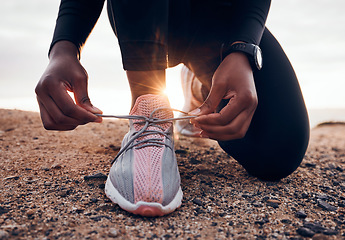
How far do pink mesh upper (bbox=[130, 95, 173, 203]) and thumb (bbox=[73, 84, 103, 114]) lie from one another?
0.30 metres

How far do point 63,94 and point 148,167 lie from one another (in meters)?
0.55

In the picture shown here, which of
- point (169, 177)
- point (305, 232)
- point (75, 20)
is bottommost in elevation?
point (305, 232)

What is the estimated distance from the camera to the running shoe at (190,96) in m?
2.78

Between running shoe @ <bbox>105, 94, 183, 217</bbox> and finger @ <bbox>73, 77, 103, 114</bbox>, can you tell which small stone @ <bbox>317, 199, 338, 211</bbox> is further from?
finger @ <bbox>73, 77, 103, 114</bbox>

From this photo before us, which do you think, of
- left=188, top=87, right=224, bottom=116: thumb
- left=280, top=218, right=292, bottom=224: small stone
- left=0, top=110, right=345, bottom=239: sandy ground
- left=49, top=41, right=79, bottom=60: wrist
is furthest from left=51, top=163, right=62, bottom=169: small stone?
left=280, top=218, right=292, bottom=224: small stone

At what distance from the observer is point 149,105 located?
1.57 metres

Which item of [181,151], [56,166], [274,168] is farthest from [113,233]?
[181,151]

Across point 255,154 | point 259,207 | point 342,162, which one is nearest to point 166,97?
point 255,154

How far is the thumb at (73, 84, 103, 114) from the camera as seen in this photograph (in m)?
1.35

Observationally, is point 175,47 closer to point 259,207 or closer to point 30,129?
point 259,207

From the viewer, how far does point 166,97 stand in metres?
1.68

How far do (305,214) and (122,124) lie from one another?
8.91 ft

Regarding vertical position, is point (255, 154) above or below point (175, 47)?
below

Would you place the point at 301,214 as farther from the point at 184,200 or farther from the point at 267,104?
the point at 267,104
